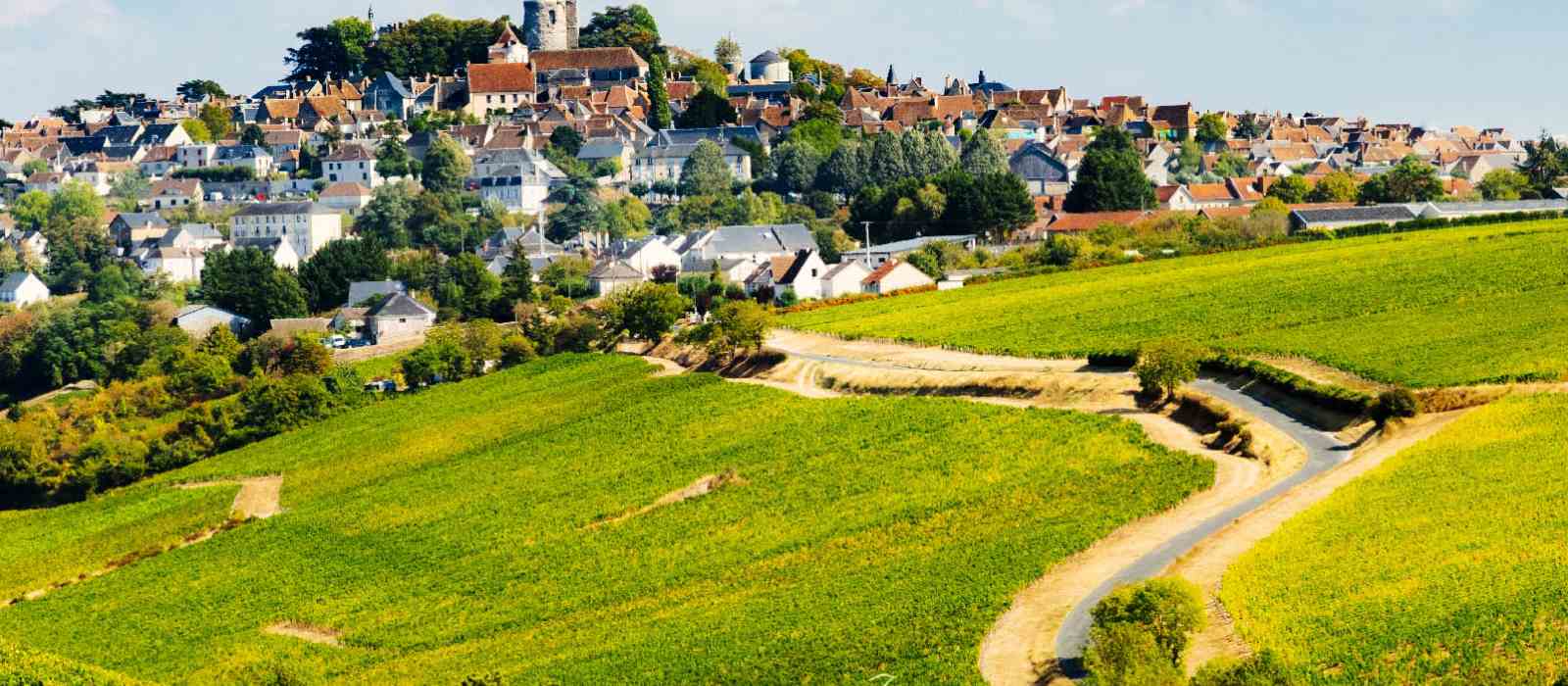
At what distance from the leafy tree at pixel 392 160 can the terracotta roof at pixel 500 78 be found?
17620 millimetres

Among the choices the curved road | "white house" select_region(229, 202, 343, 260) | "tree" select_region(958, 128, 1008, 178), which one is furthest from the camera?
"tree" select_region(958, 128, 1008, 178)

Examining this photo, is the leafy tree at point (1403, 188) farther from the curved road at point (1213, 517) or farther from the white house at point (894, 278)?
the curved road at point (1213, 517)

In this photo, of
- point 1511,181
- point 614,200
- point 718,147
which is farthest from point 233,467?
point 1511,181

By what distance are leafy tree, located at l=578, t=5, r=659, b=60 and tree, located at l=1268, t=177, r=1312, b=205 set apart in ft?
205

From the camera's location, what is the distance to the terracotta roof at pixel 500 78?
147375 mm

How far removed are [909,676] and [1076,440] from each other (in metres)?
16.5

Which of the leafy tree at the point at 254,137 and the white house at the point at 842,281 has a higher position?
the leafy tree at the point at 254,137

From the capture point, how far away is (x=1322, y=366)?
50250 millimetres

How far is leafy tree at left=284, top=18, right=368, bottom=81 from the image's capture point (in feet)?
522

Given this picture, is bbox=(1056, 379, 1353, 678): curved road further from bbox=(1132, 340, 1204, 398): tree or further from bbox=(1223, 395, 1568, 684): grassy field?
bbox=(1223, 395, 1568, 684): grassy field

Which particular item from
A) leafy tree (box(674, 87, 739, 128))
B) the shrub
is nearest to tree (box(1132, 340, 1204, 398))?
the shrub

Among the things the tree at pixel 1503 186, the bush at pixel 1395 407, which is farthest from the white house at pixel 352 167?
the bush at pixel 1395 407

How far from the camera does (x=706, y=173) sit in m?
122

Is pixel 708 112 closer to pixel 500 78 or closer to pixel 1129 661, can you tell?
pixel 500 78
